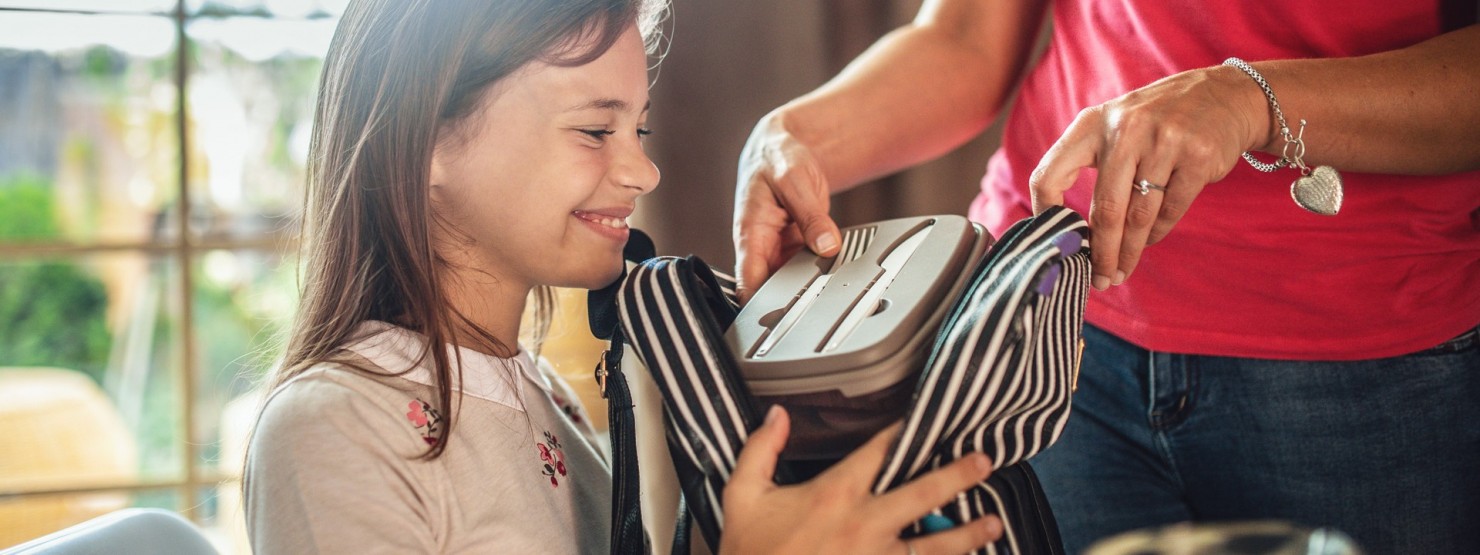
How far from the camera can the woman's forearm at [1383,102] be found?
0.80 m

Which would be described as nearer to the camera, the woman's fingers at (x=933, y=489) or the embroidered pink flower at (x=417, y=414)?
the woman's fingers at (x=933, y=489)

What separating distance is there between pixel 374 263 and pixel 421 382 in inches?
5.5

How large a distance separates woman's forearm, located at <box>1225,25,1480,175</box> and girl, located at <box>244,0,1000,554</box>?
530mm

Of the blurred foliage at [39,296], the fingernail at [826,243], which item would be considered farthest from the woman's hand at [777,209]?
the blurred foliage at [39,296]

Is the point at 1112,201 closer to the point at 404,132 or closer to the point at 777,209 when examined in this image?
the point at 777,209

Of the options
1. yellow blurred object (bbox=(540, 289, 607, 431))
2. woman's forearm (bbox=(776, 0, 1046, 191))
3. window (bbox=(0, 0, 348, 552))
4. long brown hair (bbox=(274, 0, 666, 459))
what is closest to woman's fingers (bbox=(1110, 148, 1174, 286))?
woman's forearm (bbox=(776, 0, 1046, 191))

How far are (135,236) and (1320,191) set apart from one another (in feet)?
6.21

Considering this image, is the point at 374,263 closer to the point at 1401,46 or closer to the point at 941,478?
the point at 941,478

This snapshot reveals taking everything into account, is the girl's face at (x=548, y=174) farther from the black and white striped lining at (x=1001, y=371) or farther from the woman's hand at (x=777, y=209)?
the black and white striped lining at (x=1001, y=371)

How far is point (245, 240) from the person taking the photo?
6.52 ft

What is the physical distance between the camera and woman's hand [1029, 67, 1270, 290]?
76 centimetres

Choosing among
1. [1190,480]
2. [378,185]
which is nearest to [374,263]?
[378,185]

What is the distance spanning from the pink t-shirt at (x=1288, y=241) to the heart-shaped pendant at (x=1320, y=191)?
0.32 feet

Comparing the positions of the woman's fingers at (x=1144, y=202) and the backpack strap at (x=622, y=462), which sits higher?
the woman's fingers at (x=1144, y=202)
